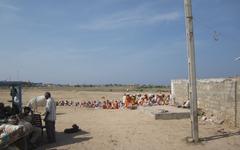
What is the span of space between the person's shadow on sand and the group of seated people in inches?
16.8

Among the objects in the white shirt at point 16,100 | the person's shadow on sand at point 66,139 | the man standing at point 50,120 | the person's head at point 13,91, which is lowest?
the person's shadow on sand at point 66,139

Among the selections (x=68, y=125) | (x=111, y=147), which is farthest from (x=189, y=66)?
(x=68, y=125)

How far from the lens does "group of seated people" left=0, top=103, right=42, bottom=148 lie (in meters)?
9.79

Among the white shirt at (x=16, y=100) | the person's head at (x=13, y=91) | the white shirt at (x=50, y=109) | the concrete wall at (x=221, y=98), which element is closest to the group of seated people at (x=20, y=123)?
the white shirt at (x=50, y=109)

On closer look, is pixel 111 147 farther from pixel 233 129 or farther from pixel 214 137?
pixel 233 129

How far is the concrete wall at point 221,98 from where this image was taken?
44.3 feet

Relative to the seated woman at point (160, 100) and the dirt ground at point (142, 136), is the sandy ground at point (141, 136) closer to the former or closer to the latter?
the dirt ground at point (142, 136)

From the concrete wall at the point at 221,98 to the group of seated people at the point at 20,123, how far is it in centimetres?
720

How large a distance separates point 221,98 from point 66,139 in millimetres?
6690

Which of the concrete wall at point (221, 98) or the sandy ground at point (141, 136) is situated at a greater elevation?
the concrete wall at point (221, 98)

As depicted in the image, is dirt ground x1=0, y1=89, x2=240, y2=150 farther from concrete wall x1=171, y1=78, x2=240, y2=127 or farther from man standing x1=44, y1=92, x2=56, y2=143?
concrete wall x1=171, y1=78, x2=240, y2=127

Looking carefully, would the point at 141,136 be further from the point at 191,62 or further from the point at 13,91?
the point at 13,91

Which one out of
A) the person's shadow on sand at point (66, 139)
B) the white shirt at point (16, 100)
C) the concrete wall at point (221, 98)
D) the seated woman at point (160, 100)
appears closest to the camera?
the person's shadow on sand at point (66, 139)

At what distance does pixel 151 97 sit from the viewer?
26281 millimetres
